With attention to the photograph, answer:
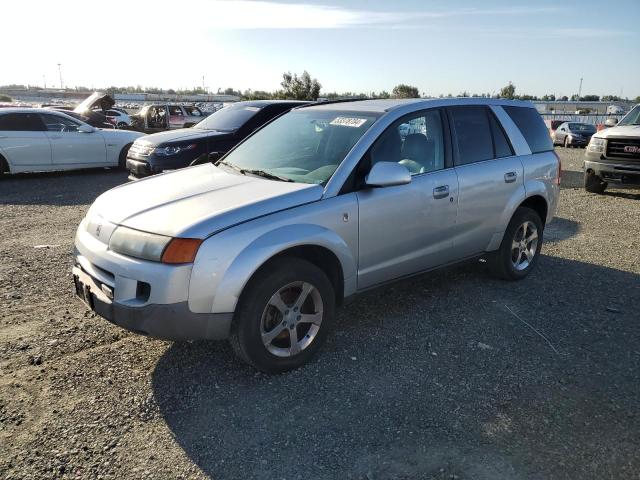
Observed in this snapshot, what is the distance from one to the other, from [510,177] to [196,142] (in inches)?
229

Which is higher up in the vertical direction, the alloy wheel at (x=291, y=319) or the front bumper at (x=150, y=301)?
the front bumper at (x=150, y=301)

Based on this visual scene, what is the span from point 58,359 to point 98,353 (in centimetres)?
26

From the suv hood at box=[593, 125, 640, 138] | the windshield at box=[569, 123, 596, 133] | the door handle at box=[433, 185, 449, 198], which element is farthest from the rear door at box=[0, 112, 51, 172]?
the windshield at box=[569, 123, 596, 133]

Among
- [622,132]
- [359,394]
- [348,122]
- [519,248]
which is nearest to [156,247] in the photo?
[359,394]

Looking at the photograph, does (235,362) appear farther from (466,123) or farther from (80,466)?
(466,123)

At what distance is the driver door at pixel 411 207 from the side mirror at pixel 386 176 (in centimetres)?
15

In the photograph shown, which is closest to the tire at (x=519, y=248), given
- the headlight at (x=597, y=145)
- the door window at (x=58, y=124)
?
the headlight at (x=597, y=145)

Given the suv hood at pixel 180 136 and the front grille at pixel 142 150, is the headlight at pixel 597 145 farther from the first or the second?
the front grille at pixel 142 150

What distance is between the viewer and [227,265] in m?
3.04

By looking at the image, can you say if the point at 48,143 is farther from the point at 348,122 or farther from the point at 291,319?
the point at 291,319

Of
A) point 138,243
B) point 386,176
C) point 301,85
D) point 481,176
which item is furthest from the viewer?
point 301,85

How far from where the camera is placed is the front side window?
13.1ft

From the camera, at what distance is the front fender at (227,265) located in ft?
9.89

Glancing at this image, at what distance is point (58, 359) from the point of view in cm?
362
